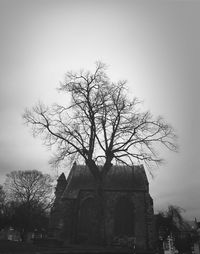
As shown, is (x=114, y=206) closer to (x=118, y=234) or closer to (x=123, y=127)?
(x=118, y=234)

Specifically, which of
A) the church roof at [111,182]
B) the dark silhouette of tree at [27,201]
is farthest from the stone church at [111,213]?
the dark silhouette of tree at [27,201]

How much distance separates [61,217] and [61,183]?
652 centimetres

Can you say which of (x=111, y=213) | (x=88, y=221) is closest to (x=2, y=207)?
(x=88, y=221)

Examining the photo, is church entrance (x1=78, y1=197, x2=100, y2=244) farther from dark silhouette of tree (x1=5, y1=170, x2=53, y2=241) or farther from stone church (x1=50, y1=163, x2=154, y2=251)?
dark silhouette of tree (x1=5, y1=170, x2=53, y2=241)

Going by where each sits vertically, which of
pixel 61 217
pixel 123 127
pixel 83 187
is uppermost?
pixel 123 127

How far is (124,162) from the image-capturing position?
1848cm

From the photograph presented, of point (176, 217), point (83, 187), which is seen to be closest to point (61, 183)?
point (83, 187)

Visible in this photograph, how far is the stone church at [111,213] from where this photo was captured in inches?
1080

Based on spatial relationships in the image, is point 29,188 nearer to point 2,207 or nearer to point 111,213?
point 2,207

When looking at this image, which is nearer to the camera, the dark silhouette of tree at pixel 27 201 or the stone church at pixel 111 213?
the stone church at pixel 111 213

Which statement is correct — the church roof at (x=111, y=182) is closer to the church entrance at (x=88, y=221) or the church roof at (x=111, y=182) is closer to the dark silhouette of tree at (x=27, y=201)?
the church entrance at (x=88, y=221)

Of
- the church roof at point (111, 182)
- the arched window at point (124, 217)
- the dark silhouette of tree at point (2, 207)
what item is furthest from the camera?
the dark silhouette of tree at point (2, 207)

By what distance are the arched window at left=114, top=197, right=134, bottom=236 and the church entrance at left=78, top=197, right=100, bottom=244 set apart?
252 centimetres

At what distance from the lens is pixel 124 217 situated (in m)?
28.5
